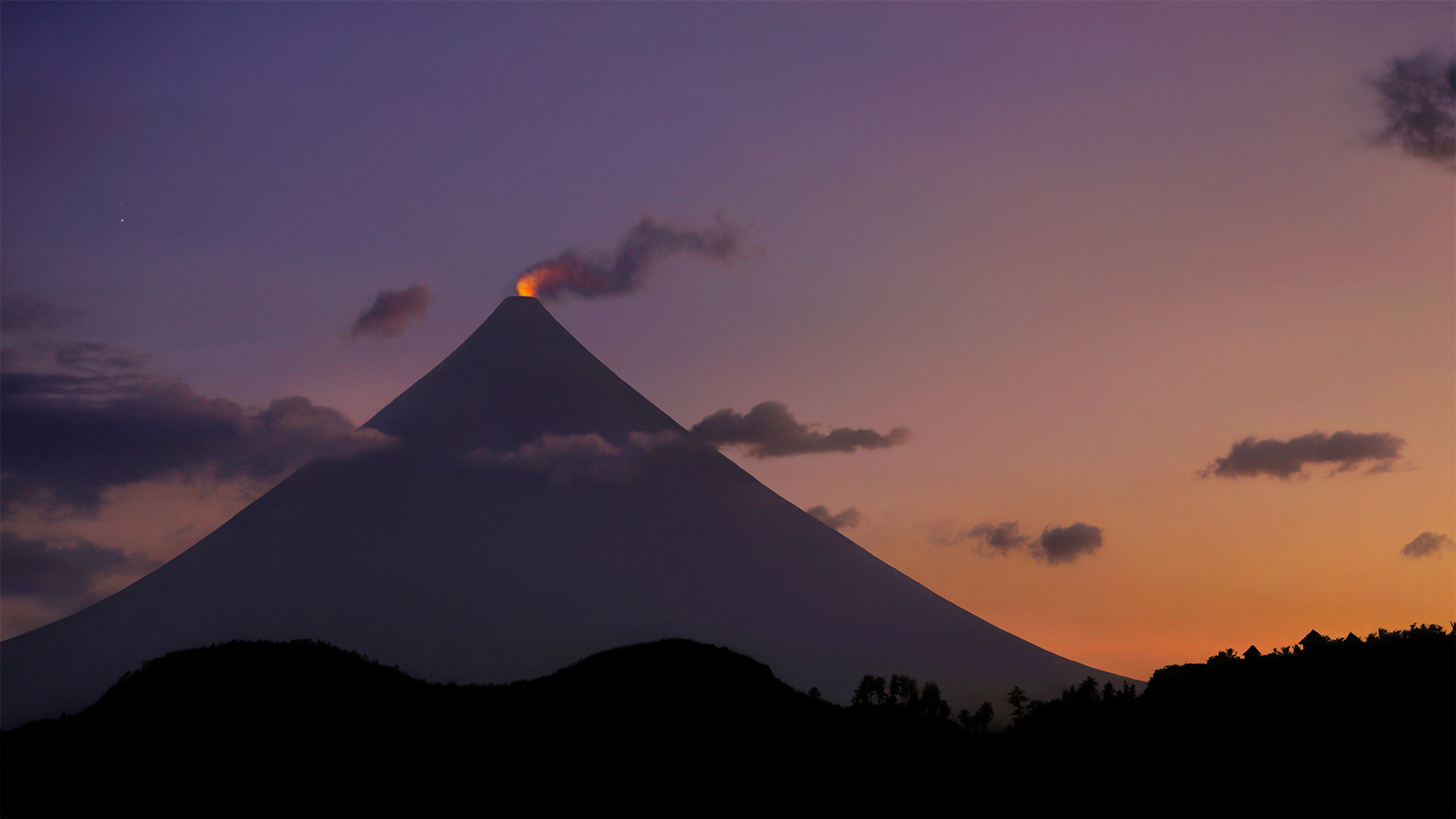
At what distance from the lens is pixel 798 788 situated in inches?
1127

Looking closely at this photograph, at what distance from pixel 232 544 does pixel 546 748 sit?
32956mm

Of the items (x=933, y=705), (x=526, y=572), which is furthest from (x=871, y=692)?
(x=526, y=572)

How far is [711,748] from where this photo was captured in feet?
102

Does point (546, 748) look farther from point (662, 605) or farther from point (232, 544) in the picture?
point (232, 544)

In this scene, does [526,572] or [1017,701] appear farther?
[526,572]

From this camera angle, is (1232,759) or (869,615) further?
(869,615)

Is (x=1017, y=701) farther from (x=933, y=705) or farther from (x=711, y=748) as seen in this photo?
(x=711, y=748)

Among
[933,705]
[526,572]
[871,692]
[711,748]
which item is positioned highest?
[526,572]

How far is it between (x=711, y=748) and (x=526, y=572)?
920 inches

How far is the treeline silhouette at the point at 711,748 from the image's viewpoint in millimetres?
22922

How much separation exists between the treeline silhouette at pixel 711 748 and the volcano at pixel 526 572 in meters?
12.1

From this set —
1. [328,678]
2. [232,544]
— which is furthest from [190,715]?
[232,544]

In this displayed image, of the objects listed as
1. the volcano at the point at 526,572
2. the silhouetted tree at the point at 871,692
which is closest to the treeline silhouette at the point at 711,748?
the silhouetted tree at the point at 871,692

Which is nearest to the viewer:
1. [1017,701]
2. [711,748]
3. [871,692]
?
[711,748]
